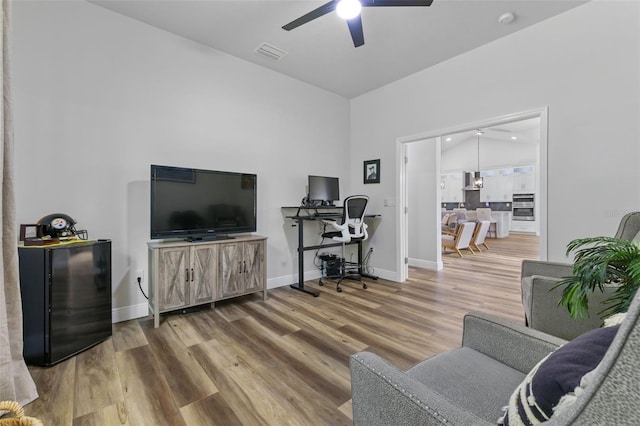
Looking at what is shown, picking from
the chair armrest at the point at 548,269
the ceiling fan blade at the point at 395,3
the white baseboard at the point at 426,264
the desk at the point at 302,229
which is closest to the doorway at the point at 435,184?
the white baseboard at the point at 426,264

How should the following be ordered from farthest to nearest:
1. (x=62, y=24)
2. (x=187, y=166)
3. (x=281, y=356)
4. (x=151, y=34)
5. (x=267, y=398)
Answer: (x=187, y=166) < (x=151, y=34) < (x=62, y=24) < (x=281, y=356) < (x=267, y=398)

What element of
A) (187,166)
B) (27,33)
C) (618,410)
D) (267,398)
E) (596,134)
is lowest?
(267,398)

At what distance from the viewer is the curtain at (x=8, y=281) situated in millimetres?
1363

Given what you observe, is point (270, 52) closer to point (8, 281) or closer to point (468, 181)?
point (8, 281)

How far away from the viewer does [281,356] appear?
200 cm

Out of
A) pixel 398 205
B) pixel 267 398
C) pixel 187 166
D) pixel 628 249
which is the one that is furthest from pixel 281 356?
pixel 398 205

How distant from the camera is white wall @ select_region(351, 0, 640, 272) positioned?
2.29 m

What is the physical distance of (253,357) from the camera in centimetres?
199

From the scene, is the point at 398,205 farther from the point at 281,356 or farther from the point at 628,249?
the point at 628,249

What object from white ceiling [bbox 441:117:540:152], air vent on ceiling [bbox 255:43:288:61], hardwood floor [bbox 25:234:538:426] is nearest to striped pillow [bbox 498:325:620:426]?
hardwood floor [bbox 25:234:538:426]

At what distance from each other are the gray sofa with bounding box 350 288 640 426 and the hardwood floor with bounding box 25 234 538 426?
0.73 meters

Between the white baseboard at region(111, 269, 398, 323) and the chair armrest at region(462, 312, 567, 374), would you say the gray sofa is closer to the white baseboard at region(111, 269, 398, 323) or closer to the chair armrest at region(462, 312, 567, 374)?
the chair armrest at region(462, 312, 567, 374)

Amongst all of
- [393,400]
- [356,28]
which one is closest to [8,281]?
[393,400]

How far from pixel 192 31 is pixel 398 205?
3303 millimetres
